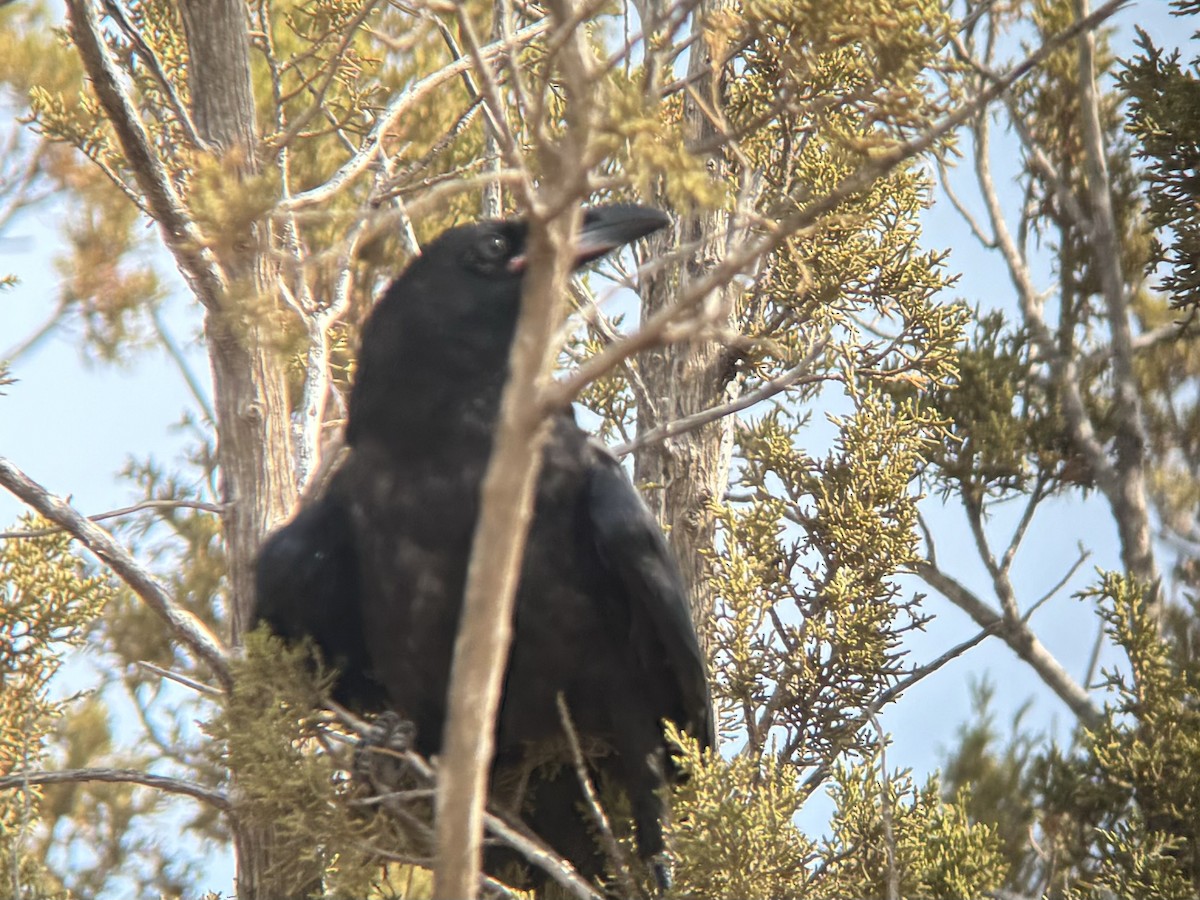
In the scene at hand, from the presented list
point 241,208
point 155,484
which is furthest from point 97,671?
point 241,208

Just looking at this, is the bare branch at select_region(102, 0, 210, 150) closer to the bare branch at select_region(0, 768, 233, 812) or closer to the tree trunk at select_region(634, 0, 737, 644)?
the tree trunk at select_region(634, 0, 737, 644)

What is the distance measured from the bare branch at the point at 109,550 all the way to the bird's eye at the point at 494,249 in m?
1.19

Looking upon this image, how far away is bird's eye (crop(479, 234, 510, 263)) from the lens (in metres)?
3.86

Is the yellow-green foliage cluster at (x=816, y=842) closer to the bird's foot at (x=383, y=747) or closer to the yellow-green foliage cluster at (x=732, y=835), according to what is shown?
the yellow-green foliage cluster at (x=732, y=835)

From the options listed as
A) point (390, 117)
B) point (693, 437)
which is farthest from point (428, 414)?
point (390, 117)

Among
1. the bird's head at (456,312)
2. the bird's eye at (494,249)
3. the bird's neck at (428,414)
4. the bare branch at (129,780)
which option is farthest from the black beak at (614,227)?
the bare branch at (129,780)

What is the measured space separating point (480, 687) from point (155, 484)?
20.9 feet

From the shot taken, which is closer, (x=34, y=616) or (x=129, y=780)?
(x=129, y=780)

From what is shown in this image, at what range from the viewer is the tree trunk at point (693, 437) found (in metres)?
4.34

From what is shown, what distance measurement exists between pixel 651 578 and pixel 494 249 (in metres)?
1.00

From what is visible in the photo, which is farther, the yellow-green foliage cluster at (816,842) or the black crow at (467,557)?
the black crow at (467,557)

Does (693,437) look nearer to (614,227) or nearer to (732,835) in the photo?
(614,227)

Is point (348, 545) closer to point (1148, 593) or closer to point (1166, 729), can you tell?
point (1166, 729)

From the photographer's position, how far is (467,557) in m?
3.56
